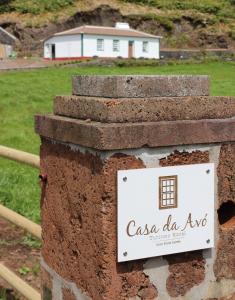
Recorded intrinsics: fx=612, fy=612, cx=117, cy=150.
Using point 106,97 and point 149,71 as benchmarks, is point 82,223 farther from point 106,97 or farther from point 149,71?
point 149,71

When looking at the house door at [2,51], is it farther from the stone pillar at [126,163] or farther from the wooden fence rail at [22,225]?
the stone pillar at [126,163]

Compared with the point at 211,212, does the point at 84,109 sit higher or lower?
higher

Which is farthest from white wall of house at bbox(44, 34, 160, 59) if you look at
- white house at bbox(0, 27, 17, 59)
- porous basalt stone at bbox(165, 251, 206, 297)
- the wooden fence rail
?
porous basalt stone at bbox(165, 251, 206, 297)

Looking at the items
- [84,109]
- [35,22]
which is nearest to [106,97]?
[84,109]

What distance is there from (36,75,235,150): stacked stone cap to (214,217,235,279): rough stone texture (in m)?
0.42

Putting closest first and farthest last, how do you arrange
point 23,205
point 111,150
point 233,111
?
point 111,150, point 233,111, point 23,205

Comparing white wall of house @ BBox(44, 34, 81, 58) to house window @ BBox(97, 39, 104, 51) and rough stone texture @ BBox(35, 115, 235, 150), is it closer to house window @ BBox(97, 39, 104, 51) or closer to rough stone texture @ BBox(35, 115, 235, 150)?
house window @ BBox(97, 39, 104, 51)

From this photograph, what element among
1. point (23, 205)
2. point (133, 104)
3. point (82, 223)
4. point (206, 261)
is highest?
point (133, 104)

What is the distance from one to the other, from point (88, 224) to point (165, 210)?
35 centimetres

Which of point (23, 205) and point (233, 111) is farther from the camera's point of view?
point (23, 205)

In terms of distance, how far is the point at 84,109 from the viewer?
2.77 meters

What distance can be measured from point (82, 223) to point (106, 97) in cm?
58

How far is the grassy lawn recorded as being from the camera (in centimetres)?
793

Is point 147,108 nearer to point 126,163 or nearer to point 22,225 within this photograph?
point 126,163
